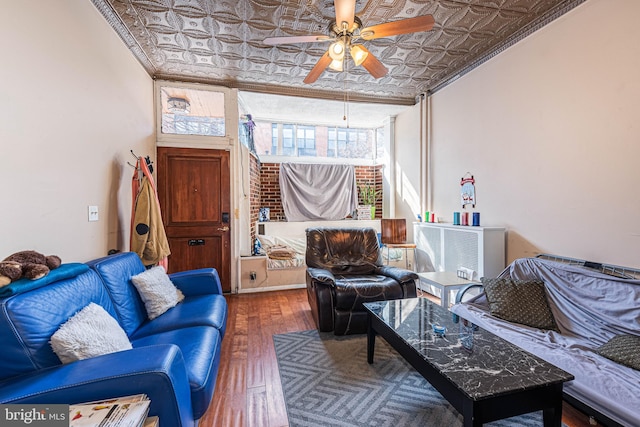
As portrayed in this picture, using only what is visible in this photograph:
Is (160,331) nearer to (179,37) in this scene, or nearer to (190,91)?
(179,37)

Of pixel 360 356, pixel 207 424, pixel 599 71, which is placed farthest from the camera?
pixel 360 356

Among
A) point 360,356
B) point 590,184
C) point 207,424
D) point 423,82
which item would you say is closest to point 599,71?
point 590,184

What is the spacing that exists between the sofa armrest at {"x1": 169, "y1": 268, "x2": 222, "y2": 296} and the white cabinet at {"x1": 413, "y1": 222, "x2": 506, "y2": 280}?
2.65 meters

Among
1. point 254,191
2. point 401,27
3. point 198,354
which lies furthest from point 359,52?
point 254,191

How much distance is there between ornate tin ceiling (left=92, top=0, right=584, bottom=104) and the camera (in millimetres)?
2344

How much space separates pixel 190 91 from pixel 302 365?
12.0ft

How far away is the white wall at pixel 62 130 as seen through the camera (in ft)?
4.86

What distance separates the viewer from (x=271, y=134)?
503 cm

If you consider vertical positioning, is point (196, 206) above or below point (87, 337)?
above

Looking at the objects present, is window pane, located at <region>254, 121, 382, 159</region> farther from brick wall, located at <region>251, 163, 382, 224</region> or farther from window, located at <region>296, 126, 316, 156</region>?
brick wall, located at <region>251, 163, 382, 224</region>

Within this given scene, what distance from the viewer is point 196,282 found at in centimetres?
251

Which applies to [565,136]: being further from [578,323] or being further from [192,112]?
[192,112]

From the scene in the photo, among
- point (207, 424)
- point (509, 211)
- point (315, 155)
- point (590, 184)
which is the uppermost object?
point (315, 155)

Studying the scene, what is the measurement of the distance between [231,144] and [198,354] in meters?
2.97
